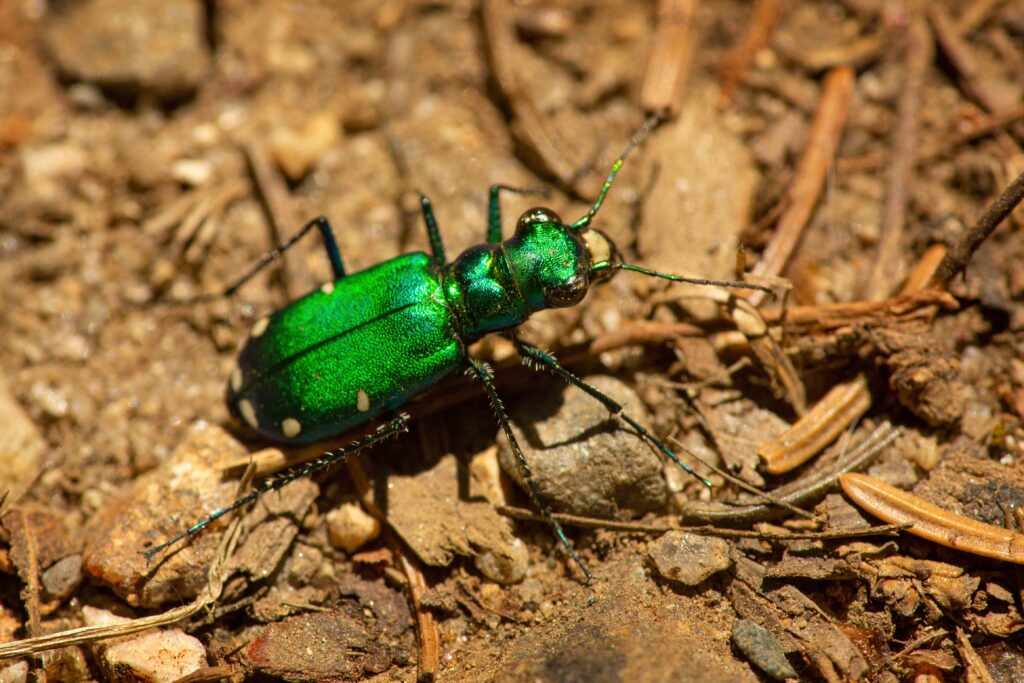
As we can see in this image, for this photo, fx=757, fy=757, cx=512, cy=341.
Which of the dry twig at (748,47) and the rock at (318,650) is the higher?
the dry twig at (748,47)

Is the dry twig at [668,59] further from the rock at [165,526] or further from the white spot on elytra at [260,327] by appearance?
the rock at [165,526]

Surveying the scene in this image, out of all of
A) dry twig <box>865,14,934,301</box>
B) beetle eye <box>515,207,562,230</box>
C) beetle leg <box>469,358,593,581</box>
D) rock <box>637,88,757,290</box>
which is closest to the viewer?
beetle leg <box>469,358,593,581</box>

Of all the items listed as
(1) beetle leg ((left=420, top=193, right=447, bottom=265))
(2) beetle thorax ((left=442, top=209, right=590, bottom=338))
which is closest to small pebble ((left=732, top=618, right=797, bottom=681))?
(2) beetle thorax ((left=442, top=209, right=590, bottom=338))

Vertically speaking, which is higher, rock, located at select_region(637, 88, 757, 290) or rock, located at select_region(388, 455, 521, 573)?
rock, located at select_region(637, 88, 757, 290)

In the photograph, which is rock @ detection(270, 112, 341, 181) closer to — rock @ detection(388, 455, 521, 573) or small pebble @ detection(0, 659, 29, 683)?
rock @ detection(388, 455, 521, 573)

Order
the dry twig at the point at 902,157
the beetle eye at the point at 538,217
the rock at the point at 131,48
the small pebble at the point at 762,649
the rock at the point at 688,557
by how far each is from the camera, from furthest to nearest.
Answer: the rock at the point at 131,48, the dry twig at the point at 902,157, the beetle eye at the point at 538,217, the rock at the point at 688,557, the small pebble at the point at 762,649

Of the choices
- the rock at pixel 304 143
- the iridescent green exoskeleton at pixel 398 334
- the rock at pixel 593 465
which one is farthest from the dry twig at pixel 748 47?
the rock at pixel 304 143

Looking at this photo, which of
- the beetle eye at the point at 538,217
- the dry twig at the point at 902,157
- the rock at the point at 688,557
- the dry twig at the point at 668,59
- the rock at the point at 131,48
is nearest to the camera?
the rock at the point at 688,557

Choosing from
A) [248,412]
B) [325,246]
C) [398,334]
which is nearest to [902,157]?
[398,334]
